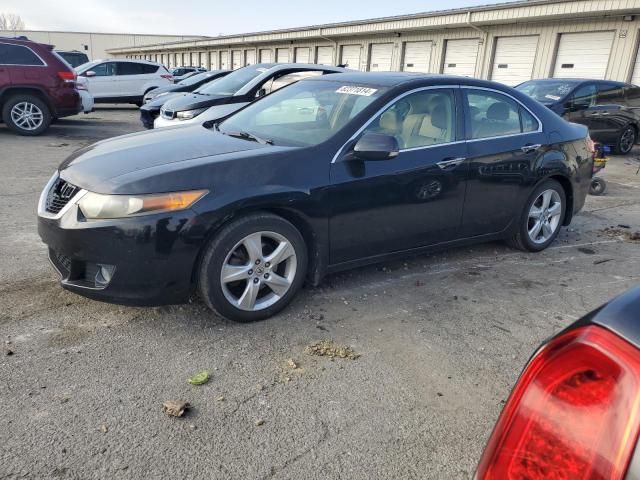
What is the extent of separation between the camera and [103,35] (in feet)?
272

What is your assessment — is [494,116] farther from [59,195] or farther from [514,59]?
[514,59]

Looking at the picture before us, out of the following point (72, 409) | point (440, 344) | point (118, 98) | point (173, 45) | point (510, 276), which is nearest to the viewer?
point (72, 409)

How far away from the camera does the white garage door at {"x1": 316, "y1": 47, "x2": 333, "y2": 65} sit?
93.6 feet

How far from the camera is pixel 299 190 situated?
341 cm

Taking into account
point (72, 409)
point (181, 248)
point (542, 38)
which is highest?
point (542, 38)

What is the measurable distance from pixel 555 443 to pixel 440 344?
2.16 m

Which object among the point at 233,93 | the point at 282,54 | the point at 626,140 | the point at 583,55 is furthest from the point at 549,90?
the point at 282,54

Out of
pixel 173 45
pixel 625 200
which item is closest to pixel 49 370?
pixel 625 200

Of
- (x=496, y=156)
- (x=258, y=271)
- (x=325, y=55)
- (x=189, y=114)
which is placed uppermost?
(x=325, y=55)

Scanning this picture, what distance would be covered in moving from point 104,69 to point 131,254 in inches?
631

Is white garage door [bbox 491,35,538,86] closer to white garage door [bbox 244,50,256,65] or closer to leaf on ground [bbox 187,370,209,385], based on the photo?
leaf on ground [bbox 187,370,209,385]

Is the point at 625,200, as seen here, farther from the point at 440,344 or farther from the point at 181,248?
the point at 181,248

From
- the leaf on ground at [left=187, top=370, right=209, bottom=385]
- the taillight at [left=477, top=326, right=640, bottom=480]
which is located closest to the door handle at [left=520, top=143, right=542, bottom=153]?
the leaf on ground at [left=187, top=370, right=209, bottom=385]

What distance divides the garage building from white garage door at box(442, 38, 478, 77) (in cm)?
4
